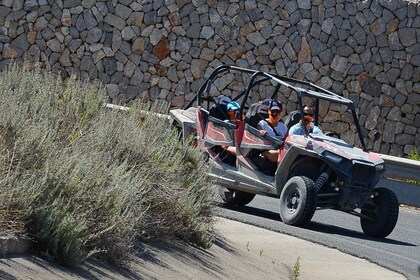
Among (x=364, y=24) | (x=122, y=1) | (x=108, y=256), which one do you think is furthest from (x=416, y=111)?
(x=108, y=256)

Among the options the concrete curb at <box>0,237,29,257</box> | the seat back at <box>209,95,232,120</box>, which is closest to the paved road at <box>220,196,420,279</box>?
the seat back at <box>209,95,232,120</box>

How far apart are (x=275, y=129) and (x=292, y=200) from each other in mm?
1290

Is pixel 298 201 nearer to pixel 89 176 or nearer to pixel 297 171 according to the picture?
pixel 297 171

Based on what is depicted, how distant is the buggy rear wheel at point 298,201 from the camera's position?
15.7 m

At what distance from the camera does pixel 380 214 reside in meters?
16.2

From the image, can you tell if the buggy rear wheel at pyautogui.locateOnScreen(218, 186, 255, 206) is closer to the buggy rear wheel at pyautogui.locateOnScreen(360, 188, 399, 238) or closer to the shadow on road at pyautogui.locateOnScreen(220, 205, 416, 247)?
the shadow on road at pyautogui.locateOnScreen(220, 205, 416, 247)

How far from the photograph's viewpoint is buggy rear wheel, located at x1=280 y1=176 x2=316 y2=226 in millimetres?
15711

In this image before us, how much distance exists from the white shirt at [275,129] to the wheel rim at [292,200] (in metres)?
0.99

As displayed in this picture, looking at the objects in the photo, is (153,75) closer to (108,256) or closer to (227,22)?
(227,22)

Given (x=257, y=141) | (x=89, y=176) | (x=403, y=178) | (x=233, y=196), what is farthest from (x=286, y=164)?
(x=89, y=176)

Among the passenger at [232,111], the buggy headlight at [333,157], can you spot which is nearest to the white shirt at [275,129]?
the passenger at [232,111]

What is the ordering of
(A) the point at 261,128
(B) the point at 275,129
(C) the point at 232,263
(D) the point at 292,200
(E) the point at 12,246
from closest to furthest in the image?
(E) the point at 12,246, (C) the point at 232,263, (D) the point at 292,200, (A) the point at 261,128, (B) the point at 275,129

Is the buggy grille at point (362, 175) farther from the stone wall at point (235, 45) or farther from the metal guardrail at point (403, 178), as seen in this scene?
the stone wall at point (235, 45)

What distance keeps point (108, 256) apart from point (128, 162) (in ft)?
6.18
